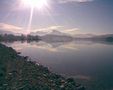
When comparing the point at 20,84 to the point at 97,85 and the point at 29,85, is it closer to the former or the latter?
the point at 29,85

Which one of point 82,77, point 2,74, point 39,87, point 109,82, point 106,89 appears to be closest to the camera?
point 39,87

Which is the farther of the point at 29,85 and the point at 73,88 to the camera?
the point at 73,88

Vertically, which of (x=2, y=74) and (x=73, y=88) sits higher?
(x=2, y=74)

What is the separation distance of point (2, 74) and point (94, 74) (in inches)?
569

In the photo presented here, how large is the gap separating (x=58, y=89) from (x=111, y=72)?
49.2ft

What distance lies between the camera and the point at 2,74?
21.5m

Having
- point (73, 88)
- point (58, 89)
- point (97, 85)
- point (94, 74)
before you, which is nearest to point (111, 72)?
point (94, 74)

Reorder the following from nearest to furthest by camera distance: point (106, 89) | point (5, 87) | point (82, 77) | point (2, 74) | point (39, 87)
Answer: point (5, 87), point (39, 87), point (2, 74), point (106, 89), point (82, 77)

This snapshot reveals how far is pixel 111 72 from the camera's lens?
32.6 metres

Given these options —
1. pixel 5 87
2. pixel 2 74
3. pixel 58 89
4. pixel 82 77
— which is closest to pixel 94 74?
pixel 82 77

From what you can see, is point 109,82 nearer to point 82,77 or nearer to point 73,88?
point 82,77

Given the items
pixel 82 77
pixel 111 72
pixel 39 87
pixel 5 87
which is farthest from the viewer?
pixel 111 72

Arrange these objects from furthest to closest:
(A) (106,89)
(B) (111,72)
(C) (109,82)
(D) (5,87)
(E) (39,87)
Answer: (B) (111,72) → (C) (109,82) → (A) (106,89) → (E) (39,87) → (D) (5,87)

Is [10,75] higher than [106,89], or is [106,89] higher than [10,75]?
[10,75]
